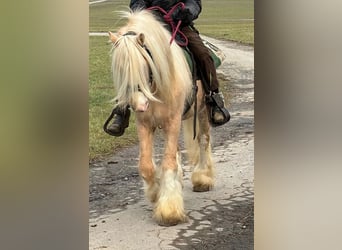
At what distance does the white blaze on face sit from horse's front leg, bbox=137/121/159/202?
9 cm

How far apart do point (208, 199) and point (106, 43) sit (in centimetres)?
36

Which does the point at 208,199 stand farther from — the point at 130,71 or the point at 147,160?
the point at 130,71

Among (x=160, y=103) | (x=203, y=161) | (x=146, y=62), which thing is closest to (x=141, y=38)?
(x=146, y=62)

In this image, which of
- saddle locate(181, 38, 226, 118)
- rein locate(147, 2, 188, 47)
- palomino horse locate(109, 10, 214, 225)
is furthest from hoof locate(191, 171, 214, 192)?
rein locate(147, 2, 188, 47)

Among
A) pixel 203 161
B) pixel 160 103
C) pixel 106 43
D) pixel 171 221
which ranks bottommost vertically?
pixel 171 221

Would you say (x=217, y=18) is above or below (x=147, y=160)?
above

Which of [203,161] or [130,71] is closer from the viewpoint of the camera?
[130,71]

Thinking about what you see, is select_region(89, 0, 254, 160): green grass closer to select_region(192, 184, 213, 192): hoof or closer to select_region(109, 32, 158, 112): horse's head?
select_region(109, 32, 158, 112): horse's head

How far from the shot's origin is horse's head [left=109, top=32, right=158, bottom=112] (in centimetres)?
106

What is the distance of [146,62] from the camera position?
3.58 feet

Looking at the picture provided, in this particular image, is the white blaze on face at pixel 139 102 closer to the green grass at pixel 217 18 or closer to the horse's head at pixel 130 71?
the horse's head at pixel 130 71

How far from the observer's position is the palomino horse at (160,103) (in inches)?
42.0

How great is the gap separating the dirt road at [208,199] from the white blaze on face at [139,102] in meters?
0.11
